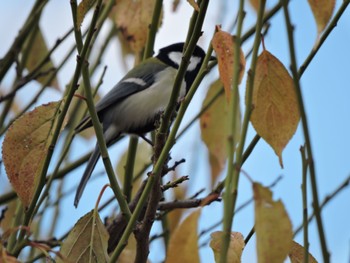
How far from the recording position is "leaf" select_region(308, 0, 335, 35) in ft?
4.06

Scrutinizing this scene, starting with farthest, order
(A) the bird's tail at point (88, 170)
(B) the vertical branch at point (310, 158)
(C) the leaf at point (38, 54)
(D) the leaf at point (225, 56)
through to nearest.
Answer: (C) the leaf at point (38, 54)
(A) the bird's tail at point (88, 170)
(D) the leaf at point (225, 56)
(B) the vertical branch at point (310, 158)

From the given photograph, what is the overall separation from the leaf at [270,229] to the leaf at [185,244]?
103mm

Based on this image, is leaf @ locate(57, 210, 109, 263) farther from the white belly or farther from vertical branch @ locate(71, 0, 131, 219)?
the white belly

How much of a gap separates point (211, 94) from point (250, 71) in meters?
0.93

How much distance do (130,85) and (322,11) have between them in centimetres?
157

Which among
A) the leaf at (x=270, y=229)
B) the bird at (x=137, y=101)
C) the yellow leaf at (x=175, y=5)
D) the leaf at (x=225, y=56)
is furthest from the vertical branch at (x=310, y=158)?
the bird at (x=137, y=101)

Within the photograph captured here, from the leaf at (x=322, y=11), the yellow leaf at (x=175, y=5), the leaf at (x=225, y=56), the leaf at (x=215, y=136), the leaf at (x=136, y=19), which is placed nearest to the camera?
the leaf at (x=225, y=56)

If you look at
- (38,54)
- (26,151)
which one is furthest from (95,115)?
(38,54)

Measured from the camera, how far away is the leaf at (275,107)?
1.13m

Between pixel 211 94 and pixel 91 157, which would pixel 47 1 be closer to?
pixel 91 157

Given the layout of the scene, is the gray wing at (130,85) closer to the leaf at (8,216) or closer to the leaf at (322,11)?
the leaf at (8,216)

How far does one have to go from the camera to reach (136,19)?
1943 millimetres

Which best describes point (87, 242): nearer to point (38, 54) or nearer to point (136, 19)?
point (136, 19)

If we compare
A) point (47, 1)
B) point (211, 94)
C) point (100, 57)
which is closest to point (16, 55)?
point (47, 1)
